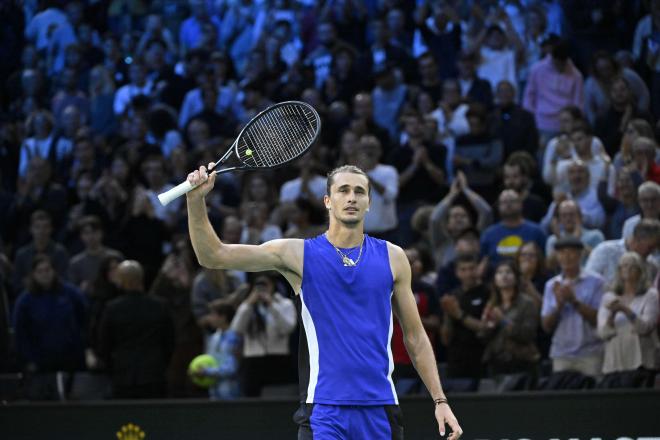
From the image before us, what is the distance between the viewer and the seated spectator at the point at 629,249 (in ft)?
34.7

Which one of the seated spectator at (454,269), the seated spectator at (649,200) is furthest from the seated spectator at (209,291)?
the seated spectator at (649,200)

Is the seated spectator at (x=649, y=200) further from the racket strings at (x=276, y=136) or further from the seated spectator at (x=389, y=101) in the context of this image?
the racket strings at (x=276, y=136)

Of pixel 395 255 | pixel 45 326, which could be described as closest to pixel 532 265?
pixel 45 326

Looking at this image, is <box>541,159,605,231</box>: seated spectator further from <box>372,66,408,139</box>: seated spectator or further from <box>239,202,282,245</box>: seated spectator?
<box>372,66,408,139</box>: seated spectator

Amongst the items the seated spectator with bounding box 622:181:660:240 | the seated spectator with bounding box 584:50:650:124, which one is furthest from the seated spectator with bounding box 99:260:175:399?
the seated spectator with bounding box 584:50:650:124

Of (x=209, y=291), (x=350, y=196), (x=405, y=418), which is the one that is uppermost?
(x=350, y=196)

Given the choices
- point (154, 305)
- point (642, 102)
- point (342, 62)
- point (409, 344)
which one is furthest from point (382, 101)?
point (409, 344)

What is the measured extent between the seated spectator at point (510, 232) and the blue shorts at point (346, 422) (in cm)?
561

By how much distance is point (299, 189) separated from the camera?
13.7m

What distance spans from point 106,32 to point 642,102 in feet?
29.9

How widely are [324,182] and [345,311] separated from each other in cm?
729

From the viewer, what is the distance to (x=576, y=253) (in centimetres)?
1055

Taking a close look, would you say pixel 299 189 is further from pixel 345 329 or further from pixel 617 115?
pixel 345 329

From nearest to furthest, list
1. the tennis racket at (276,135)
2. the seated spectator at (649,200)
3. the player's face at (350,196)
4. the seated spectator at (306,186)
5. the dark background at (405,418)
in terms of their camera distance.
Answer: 1. the player's face at (350,196)
2. the tennis racket at (276,135)
3. the dark background at (405,418)
4. the seated spectator at (649,200)
5. the seated spectator at (306,186)
